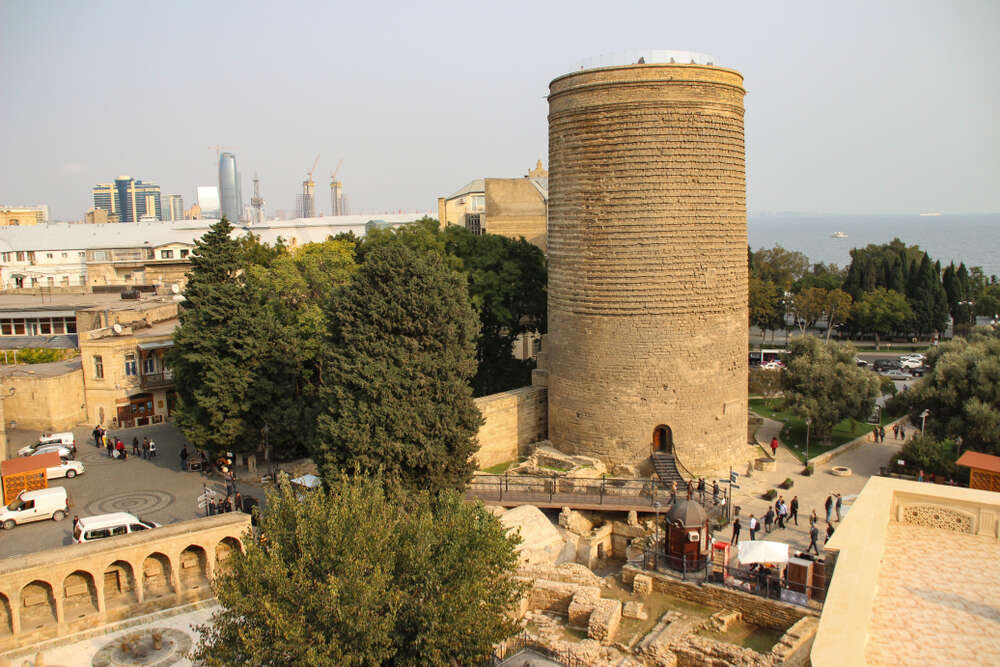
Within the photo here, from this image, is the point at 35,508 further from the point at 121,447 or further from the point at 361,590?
the point at 361,590

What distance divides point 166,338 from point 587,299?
20.4 meters

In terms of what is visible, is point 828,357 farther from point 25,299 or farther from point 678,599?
point 25,299

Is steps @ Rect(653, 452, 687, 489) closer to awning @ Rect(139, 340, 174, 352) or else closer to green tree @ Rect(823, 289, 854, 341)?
awning @ Rect(139, 340, 174, 352)

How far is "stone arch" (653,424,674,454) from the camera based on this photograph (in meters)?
27.2

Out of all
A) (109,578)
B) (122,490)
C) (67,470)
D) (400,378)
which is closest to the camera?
(109,578)

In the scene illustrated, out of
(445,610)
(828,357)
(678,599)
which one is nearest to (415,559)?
(445,610)

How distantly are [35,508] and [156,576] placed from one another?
5.72 m

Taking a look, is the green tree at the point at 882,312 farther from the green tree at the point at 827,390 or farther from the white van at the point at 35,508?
the white van at the point at 35,508

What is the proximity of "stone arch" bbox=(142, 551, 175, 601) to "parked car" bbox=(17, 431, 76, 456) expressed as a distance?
1243 cm

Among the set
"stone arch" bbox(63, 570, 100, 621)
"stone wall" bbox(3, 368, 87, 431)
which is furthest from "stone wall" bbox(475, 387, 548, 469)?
"stone wall" bbox(3, 368, 87, 431)

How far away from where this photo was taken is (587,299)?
89.6 feet

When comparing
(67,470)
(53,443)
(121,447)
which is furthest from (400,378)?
(53,443)

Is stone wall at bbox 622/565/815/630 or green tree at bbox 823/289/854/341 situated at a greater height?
green tree at bbox 823/289/854/341

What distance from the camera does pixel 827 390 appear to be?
31984mm
